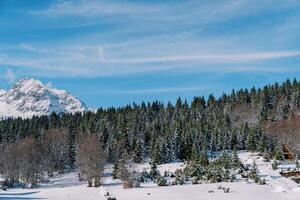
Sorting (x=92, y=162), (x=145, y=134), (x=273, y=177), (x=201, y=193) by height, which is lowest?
(x=201, y=193)

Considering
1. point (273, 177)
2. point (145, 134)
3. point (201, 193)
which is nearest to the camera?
point (201, 193)

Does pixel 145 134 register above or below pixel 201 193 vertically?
above

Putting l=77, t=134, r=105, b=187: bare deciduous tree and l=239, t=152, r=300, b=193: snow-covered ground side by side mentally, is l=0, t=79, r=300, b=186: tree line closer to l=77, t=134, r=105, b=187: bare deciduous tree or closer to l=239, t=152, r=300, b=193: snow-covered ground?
l=77, t=134, r=105, b=187: bare deciduous tree

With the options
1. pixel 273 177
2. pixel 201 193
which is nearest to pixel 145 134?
pixel 273 177

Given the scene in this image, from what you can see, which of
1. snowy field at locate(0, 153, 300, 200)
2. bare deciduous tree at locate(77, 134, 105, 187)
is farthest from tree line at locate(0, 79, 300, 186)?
snowy field at locate(0, 153, 300, 200)

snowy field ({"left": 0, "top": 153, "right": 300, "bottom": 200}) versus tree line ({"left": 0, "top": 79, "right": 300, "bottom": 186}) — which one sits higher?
tree line ({"left": 0, "top": 79, "right": 300, "bottom": 186})

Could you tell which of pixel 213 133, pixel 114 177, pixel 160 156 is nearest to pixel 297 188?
pixel 114 177

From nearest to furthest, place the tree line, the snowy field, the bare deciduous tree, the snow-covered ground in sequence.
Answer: the snowy field < the snow-covered ground < the bare deciduous tree < the tree line

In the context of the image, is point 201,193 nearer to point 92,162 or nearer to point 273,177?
point 273,177

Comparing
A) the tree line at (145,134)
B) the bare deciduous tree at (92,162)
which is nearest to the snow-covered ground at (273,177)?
the tree line at (145,134)

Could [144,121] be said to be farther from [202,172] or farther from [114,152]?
[202,172]

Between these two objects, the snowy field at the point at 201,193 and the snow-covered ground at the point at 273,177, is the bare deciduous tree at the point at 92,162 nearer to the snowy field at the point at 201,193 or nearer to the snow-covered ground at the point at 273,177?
the snowy field at the point at 201,193

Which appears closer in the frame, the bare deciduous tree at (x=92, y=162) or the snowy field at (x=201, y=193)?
the snowy field at (x=201, y=193)

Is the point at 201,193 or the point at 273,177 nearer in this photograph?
the point at 201,193
